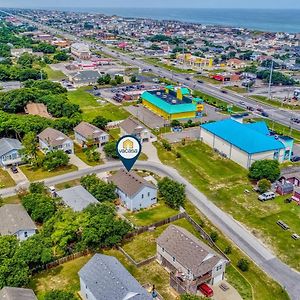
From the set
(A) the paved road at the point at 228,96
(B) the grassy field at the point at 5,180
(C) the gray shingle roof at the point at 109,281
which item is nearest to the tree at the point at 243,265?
(C) the gray shingle roof at the point at 109,281

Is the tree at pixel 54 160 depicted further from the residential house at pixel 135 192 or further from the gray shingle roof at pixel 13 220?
the gray shingle roof at pixel 13 220

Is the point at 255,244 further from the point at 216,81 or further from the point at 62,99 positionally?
the point at 216,81

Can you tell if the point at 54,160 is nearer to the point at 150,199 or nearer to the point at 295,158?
the point at 150,199

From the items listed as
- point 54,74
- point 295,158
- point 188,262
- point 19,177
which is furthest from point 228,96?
point 188,262

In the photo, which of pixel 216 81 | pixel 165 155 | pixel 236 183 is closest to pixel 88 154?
pixel 165 155

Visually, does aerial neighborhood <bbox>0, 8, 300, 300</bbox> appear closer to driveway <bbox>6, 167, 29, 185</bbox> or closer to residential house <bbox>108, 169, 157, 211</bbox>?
residential house <bbox>108, 169, 157, 211</bbox>

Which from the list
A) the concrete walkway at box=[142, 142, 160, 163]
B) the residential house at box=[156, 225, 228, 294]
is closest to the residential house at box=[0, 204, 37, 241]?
the residential house at box=[156, 225, 228, 294]
